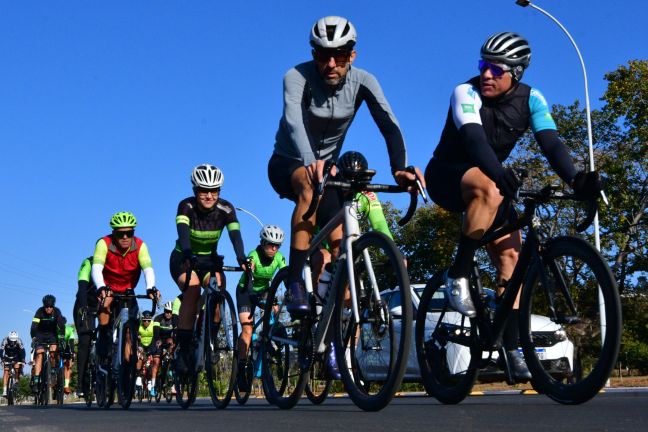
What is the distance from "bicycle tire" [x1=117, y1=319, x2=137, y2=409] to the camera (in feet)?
36.9

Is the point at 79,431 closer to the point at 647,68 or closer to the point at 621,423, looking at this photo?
the point at 621,423

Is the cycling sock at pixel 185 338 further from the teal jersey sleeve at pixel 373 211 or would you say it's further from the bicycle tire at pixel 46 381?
the bicycle tire at pixel 46 381

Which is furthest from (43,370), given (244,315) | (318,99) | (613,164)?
(613,164)

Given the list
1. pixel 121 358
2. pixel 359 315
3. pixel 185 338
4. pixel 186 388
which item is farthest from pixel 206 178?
pixel 359 315

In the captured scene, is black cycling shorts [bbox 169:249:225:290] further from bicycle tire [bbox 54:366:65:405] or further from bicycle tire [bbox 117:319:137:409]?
bicycle tire [bbox 54:366:65:405]

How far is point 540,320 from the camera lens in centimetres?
577

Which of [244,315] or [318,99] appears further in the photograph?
[244,315]

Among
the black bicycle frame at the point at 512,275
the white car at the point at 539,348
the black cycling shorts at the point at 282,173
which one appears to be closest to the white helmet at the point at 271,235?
the black cycling shorts at the point at 282,173

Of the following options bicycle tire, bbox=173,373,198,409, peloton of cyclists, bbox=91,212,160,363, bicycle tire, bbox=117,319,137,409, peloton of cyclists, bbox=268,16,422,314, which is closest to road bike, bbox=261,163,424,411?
peloton of cyclists, bbox=268,16,422,314

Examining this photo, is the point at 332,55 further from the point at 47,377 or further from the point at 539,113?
the point at 47,377

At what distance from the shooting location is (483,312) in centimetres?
638

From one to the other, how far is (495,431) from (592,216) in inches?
68.9

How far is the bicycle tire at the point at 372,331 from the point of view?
5.86 metres

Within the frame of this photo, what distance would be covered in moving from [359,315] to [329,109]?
5.95ft
